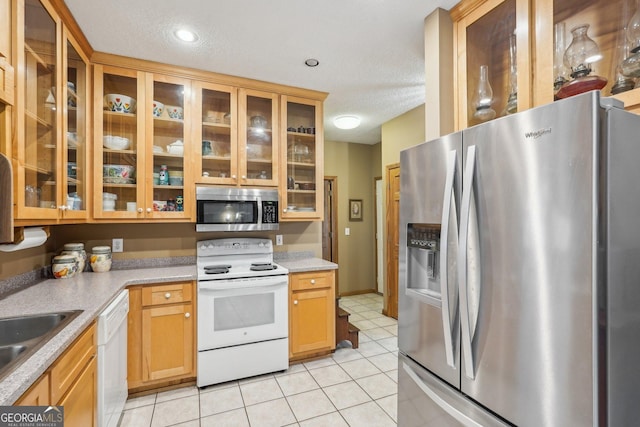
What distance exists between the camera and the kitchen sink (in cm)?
125

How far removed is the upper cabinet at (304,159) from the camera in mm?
3127

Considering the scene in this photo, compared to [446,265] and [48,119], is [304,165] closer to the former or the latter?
[48,119]

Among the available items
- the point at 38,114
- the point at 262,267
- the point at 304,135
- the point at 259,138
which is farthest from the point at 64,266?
the point at 304,135

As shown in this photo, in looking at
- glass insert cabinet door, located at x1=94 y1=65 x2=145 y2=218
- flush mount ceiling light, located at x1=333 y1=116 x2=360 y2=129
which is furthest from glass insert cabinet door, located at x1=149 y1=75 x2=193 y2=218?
flush mount ceiling light, located at x1=333 y1=116 x2=360 y2=129

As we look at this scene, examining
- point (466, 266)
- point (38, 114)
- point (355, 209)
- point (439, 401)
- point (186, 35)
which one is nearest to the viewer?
point (466, 266)

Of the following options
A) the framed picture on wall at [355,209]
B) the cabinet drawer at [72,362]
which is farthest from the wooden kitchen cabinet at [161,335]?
the framed picture on wall at [355,209]

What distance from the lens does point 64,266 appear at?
2250mm

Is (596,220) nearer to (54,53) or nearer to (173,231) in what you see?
(54,53)

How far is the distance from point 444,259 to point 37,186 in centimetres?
214

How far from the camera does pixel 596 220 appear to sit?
2.72 feet

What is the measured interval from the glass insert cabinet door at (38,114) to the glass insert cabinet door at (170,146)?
0.79 m

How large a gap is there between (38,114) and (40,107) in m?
0.05

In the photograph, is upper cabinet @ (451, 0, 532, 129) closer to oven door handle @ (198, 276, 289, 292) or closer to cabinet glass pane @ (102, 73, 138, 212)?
oven door handle @ (198, 276, 289, 292)

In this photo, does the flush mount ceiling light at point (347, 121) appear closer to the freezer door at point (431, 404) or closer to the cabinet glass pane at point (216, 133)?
the cabinet glass pane at point (216, 133)
